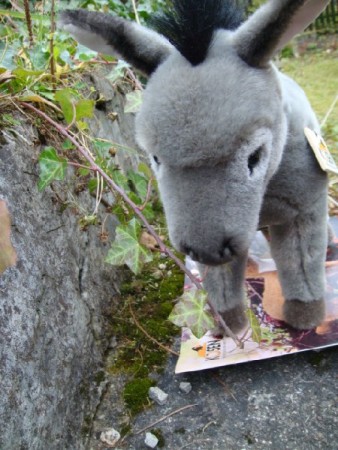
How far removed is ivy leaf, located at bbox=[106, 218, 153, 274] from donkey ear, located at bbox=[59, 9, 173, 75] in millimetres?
355

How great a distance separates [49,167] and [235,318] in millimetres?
610

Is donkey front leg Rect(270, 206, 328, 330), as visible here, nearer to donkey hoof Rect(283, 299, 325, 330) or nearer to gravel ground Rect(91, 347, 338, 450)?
donkey hoof Rect(283, 299, 325, 330)

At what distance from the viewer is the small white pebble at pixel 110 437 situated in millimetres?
1069

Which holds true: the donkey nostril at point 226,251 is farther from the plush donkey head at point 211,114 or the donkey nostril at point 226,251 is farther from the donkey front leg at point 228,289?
the donkey front leg at point 228,289

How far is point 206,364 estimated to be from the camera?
120 centimetres

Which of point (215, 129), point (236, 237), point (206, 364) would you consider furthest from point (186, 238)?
point (206, 364)

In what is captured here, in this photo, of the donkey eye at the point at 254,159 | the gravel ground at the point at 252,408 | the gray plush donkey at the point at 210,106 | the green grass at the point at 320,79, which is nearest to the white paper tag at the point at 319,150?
the gray plush donkey at the point at 210,106

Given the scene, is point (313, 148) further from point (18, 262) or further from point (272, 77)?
point (18, 262)

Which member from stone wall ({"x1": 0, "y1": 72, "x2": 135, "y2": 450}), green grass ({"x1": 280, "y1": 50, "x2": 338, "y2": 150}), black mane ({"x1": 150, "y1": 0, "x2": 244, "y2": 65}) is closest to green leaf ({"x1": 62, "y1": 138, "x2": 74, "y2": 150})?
stone wall ({"x1": 0, "y1": 72, "x2": 135, "y2": 450})

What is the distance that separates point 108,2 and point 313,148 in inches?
57.8

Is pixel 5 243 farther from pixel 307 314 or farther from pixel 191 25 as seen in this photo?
pixel 307 314

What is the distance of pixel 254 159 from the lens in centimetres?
92

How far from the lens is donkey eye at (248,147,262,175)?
91 cm

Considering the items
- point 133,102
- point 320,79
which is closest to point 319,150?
point 133,102
